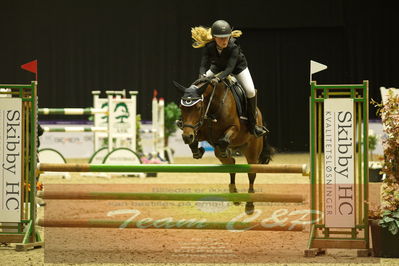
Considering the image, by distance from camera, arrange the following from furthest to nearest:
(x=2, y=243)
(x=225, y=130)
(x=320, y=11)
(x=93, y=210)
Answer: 1. (x=320, y=11)
2. (x=93, y=210)
3. (x=225, y=130)
4. (x=2, y=243)

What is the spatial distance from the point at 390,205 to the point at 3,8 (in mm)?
13512

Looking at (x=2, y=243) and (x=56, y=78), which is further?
(x=56, y=78)

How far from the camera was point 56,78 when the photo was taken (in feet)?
54.1

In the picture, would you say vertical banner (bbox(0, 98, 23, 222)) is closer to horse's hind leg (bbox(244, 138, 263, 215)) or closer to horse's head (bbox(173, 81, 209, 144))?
horse's head (bbox(173, 81, 209, 144))

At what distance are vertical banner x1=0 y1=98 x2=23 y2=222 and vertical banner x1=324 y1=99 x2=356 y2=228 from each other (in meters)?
2.21

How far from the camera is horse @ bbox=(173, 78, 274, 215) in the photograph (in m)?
4.87

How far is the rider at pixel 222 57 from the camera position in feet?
17.4

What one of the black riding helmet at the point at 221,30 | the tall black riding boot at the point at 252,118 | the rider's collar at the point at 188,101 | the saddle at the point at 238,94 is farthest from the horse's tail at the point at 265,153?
the rider's collar at the point at 188,101

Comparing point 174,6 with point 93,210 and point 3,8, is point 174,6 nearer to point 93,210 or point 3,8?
point 3,8

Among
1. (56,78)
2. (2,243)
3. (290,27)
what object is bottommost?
(2,243)

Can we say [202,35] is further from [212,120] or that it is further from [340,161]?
[340,161]

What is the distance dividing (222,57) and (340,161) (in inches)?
55.4

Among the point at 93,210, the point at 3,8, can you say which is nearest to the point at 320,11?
the point at 3,8

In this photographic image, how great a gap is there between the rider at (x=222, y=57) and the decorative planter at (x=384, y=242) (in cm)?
152
